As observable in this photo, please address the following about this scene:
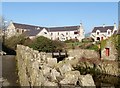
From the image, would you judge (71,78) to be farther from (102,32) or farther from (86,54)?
(102,32)

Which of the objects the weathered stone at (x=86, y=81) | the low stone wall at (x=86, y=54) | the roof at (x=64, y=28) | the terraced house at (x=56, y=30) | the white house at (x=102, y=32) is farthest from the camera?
the roof at (x=64, y=28)

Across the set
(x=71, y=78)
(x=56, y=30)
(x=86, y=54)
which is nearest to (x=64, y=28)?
(x=56, y=30)

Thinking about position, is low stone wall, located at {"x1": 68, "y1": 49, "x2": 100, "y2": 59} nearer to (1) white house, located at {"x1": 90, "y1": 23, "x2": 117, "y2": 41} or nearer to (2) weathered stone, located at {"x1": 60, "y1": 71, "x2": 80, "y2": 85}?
(2) weathered stone, located at {"x1": 60, "y1": 71, "x2": 80, "y2": 85}

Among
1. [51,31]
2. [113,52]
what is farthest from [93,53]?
[51,31]

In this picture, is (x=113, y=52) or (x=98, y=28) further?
(x=98, y=28)

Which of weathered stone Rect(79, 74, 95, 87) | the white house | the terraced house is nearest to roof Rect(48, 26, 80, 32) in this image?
the terraced house

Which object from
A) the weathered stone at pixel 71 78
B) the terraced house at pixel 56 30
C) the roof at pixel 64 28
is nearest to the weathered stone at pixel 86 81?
the weathered stone at pixel 71 78

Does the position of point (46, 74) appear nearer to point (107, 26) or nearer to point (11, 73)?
point (11, 73)

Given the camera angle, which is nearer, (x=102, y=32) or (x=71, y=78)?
(x=71, y=78)

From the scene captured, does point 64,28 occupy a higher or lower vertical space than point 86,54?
higher

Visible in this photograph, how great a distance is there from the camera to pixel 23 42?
1555 inches

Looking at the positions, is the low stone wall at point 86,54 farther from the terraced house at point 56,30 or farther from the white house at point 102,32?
the terraced house at point 56,30

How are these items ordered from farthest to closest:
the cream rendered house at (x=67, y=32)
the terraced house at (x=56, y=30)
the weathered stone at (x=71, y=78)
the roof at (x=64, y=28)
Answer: the roof at (x=64, y=28) < the cream rendered house at (x=67, y=32) < the terraced house at (x=56, y=30) < the weathered stone at (x=71, y=78)

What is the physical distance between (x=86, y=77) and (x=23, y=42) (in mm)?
34153
